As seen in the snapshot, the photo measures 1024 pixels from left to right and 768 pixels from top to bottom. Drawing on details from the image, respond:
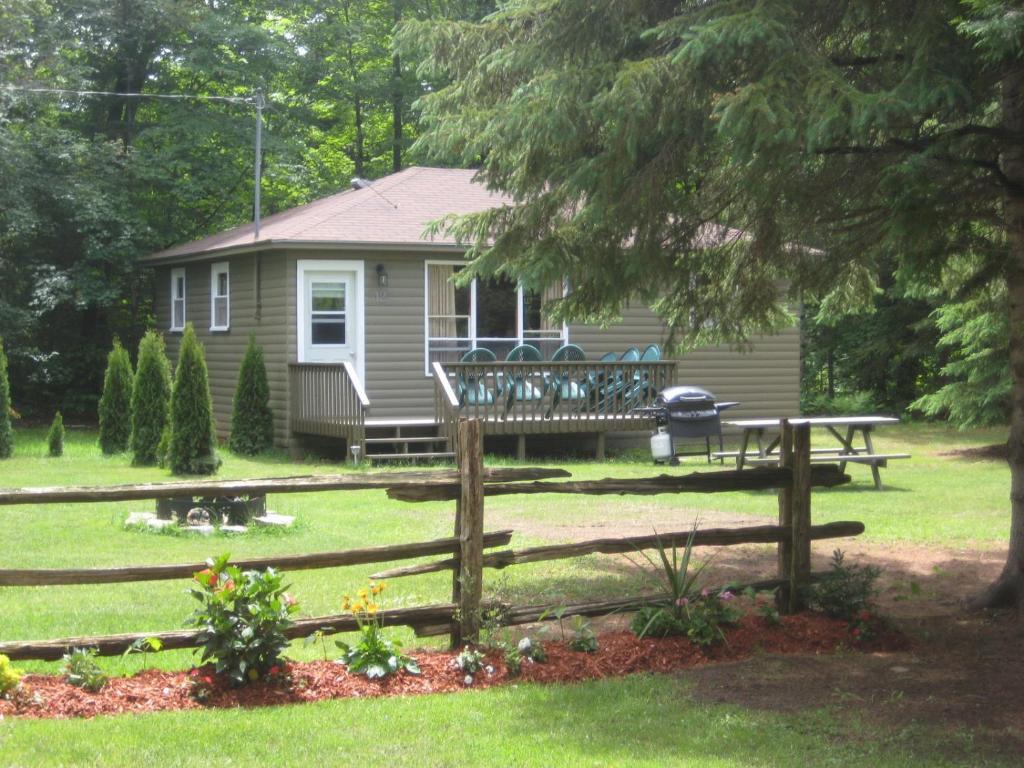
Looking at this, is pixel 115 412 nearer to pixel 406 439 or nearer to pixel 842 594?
pixel 406 439

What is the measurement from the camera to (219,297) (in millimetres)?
22547

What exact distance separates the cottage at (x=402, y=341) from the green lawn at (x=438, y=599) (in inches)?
91.2

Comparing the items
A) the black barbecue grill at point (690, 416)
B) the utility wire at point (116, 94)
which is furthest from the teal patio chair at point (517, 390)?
the utility wire at point (116, 94)

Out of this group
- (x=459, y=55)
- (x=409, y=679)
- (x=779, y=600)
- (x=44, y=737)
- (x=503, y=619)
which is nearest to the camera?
(x=44, y=737)

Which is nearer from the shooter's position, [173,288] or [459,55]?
[459,55]

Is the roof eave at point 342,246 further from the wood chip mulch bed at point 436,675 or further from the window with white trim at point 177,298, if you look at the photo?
the wood chip mulch bed at point 436,675

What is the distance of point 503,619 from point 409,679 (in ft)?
2.46

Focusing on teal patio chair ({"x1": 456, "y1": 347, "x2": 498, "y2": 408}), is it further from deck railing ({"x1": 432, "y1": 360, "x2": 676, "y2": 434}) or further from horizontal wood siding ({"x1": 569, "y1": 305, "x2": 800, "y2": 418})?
horizontal wood siding ({"x1": 569, "y1": 305, "x2": 800, "y2": 418})

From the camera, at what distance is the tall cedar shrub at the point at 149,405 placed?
16953 millimetres

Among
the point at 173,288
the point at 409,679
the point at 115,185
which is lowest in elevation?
the point at 409,679

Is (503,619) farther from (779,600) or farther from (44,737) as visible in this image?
(44,737)

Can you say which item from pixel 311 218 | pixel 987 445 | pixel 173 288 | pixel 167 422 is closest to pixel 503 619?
pixel 167 422

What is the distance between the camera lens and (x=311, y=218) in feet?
67.7

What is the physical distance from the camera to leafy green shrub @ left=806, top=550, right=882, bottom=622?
735cm
